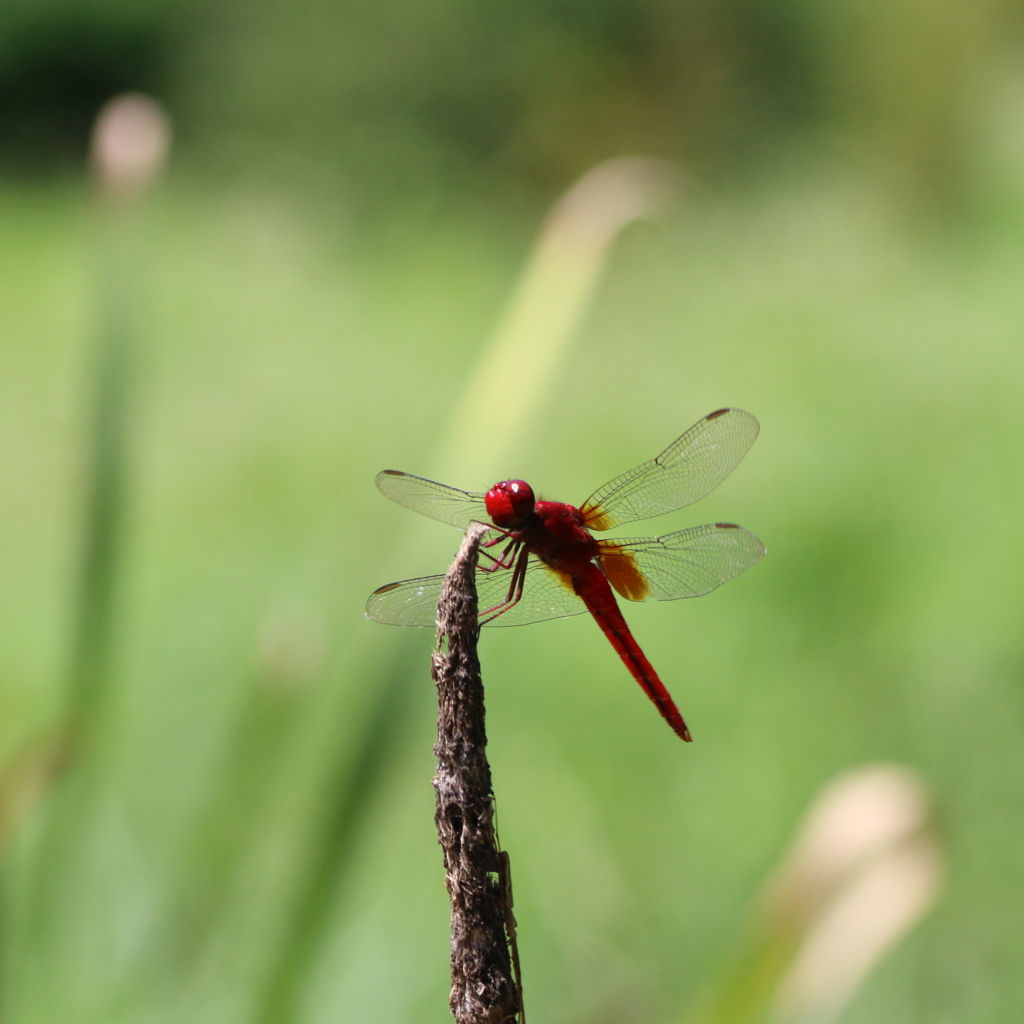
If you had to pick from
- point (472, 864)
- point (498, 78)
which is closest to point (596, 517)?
point (472, 864)

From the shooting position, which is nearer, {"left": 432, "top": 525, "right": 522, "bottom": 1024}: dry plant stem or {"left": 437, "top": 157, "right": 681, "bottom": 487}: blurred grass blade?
{"left": 432, "top": 525, "right": 522, "bottom": 1024}: dry plant stem

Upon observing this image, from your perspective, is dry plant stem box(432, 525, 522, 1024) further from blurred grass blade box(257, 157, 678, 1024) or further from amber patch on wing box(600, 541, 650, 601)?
amber patch on wing box(600, 541, 650, 601)

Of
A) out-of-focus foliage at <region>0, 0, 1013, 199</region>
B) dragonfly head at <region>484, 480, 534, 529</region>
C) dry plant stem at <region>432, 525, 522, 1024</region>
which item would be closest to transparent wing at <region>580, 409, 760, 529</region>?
dragonfly head at <region>484, 480, 534, 529</region>

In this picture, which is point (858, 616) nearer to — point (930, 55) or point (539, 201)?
point (539, 201)

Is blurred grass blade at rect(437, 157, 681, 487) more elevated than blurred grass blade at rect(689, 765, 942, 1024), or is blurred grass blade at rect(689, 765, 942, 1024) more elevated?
blurred grass blade at rect(437, 157, 681, 487)

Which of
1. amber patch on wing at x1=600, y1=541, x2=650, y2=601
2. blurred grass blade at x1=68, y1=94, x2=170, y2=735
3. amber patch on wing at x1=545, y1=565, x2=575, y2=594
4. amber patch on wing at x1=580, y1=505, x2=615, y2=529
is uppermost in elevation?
blurred grass blade at x1=68, y1=94, x2=170, y2=735

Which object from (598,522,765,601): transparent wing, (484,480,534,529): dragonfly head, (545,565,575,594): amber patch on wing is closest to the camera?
(484,480,534,529): dragonfly head

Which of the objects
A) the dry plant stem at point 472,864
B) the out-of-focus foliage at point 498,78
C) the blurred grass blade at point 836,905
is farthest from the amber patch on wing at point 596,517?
the out-of-focus foliage at point 498,78
